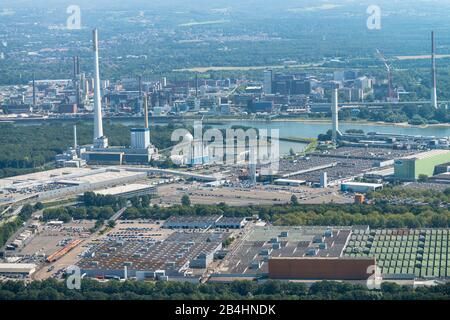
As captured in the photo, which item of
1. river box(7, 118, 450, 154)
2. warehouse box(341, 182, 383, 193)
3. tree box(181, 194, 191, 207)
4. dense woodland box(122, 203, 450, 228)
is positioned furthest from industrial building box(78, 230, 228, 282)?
river box(7, 118, 450, 154)

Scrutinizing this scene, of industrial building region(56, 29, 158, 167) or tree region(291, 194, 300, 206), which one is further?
industrial building region(56, 29, 158, 167)

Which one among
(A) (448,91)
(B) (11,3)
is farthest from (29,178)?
(B) (11,3)

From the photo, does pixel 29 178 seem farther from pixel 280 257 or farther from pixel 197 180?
pixel 280 257

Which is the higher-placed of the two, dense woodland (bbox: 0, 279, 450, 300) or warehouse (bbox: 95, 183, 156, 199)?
dense woodland (bbox: 0, 279, 450, 300)

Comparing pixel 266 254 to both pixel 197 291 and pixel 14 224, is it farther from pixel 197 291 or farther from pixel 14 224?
pixel 14 224

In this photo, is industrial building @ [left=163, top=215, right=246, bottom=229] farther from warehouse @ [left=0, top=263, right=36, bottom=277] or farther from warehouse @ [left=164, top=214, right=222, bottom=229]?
→ warehouse @ [left=0, top=263, right=36, bottom=277]

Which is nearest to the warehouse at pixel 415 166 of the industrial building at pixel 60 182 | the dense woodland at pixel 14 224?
the industrial building at pixel 60 182

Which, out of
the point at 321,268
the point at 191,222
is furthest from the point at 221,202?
the point at 321,268

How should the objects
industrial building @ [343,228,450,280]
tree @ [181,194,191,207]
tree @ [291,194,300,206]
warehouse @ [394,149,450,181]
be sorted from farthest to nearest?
warehouse @ [394,149,450,181] → tree @ [181,194,191,207] → tree @ [291,194,300,206] → industrial building @ [343,228,450,280]
